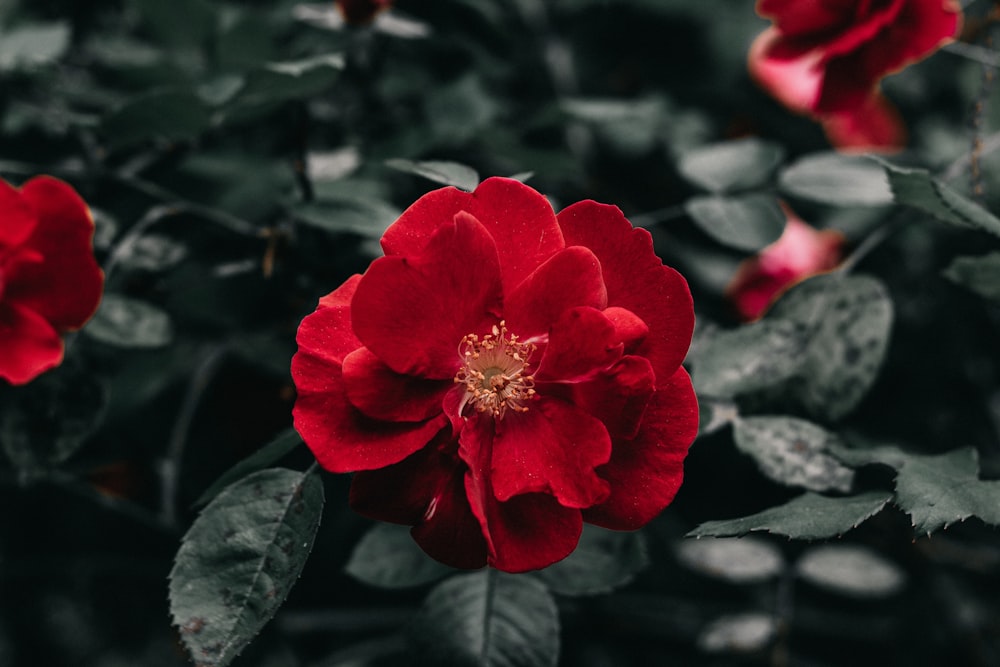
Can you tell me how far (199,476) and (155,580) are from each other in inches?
9.8

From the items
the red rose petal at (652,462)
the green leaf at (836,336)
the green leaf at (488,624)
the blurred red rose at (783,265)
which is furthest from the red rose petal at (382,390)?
the blurred red rose at (783,265)

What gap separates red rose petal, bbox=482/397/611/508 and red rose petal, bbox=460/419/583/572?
1 centimetres

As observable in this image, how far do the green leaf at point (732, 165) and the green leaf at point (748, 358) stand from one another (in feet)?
0.55

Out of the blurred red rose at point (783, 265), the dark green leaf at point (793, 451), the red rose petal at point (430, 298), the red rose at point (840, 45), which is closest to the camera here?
the red rose petal at point (430, 298)

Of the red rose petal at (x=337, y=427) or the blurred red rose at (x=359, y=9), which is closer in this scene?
the red rose petal at (x=337, y=427)

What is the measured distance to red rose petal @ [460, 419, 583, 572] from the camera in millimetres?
457

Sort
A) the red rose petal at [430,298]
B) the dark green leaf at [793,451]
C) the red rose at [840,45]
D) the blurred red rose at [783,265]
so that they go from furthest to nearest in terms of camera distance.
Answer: the blurred red rose at [783,265], the red rose at [840,45], the dark green leaf at [793,451], the red rose petal at [430,298]

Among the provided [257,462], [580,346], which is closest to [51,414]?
[257,462]

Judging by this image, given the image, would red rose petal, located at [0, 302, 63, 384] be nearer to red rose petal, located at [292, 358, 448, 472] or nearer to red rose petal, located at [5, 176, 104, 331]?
red rose petal, located at [5, 176, 104, 331]

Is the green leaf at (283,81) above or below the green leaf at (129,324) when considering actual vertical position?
above

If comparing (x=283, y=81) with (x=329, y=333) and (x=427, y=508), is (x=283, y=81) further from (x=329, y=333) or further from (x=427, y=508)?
(x=427, y=508)

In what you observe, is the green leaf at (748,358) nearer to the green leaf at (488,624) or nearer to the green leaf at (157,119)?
the green leaf at (488,624)

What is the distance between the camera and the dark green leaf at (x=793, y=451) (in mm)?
571

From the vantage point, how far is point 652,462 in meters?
0.48
